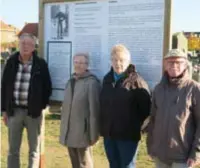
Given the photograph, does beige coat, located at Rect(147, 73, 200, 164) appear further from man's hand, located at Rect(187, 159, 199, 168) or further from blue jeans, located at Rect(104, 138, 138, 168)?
blue jeans, located at Rect(104, 138, 138, 168)

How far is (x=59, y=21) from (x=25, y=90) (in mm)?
964

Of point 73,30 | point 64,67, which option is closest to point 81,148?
point 64,67

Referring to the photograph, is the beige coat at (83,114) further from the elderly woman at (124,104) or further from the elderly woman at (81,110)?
the elderly woman at (124,104)

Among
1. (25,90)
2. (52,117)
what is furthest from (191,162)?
(52,117)

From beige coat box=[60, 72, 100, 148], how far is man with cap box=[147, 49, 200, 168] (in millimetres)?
856

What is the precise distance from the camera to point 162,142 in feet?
12.5

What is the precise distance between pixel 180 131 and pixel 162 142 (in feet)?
0.67

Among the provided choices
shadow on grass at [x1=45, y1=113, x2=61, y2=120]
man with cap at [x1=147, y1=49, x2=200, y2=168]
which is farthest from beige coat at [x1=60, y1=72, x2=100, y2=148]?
shadow on grass at [x1=45, y1=113, x2=61, y2=120]

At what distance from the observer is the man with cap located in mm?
3666

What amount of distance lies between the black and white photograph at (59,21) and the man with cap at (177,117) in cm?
178

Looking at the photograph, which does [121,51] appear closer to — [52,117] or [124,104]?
[124,104]

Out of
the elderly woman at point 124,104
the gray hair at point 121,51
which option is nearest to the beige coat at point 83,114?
the elderly woman at point 124,104

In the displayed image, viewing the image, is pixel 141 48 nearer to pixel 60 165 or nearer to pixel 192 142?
pixel 192 142

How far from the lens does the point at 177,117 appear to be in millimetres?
3684
